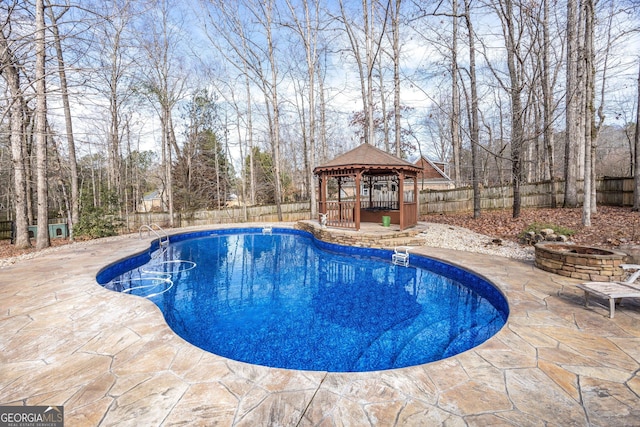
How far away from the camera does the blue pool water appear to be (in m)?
3.48

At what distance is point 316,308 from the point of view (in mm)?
4801

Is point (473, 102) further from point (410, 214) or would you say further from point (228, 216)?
point (228, 216)

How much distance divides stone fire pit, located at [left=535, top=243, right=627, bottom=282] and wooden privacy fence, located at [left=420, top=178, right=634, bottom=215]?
7.63m

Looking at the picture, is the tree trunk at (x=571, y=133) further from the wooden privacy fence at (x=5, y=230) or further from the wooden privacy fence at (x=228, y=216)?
the wooden privacy fence at (x=5, y=230)

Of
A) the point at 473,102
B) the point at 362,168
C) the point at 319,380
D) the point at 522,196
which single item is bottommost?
the point at 319,380

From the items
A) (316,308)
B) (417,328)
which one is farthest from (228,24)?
(417,328)

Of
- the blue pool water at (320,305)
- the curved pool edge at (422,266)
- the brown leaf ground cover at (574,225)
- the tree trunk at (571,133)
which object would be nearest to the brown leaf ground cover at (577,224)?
the brown leaf ground cover at (574,225)

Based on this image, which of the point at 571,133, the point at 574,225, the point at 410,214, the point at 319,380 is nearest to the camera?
the point at 319,380

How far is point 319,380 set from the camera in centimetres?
233

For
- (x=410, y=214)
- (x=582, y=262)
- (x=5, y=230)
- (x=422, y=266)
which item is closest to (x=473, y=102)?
(x=410, y=214)

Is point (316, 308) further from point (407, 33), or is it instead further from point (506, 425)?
point (407, 33)

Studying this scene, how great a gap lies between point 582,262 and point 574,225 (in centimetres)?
422

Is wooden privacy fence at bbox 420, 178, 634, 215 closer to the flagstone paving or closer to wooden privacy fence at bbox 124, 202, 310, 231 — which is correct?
wooden privacy fence at bbox 124, 202, 310, 231

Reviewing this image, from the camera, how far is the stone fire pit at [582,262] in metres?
4.48
